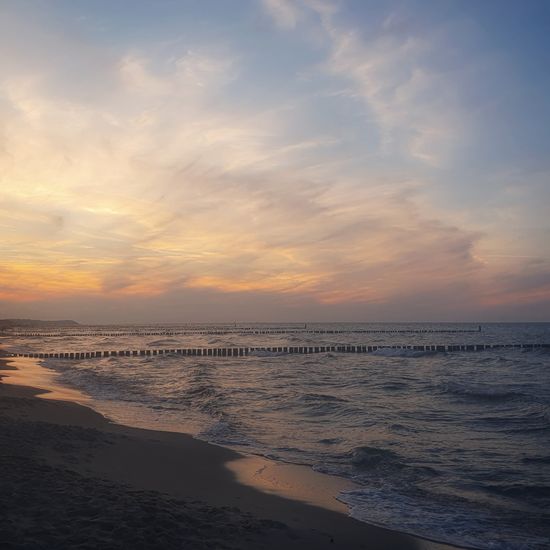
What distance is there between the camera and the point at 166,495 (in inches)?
296

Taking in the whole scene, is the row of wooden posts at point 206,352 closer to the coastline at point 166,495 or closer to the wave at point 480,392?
the wave at point 480,392

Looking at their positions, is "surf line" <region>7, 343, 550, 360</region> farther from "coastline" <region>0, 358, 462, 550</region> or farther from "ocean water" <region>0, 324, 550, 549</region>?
"coastline" <region>0, 358, 462, 550</region>

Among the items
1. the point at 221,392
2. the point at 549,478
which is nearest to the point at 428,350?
the point at 221,392

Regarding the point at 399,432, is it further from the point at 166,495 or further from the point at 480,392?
the point at 480,392

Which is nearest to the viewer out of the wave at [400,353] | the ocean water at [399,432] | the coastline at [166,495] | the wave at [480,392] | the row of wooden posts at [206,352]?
the coastline at [166,495]

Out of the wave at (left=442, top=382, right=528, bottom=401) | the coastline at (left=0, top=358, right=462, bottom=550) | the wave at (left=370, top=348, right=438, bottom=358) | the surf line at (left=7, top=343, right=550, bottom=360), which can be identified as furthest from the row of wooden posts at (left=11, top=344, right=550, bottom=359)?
the coastline at (left=0, top=358, right=462, bottom=550)

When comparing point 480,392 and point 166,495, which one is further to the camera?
point 480,392

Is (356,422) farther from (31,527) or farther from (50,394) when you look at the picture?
(50,394)

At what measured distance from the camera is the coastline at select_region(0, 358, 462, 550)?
567 centimetres

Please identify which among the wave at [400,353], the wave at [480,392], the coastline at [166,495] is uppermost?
the coastline at [166,495]

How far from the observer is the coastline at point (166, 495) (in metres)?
5.67

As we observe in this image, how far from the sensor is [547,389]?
22391 millimetres

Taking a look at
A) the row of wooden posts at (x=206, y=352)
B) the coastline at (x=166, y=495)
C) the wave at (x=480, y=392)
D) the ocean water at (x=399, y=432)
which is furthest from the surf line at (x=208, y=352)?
the coastline at (x=166, y=495)

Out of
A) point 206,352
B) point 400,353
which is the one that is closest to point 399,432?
point 206,352
